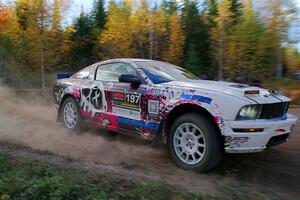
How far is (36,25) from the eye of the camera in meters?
20.8

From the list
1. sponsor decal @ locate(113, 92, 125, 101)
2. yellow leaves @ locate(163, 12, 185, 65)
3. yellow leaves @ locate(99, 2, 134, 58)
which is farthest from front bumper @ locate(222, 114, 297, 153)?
yellow leaves @ locate(163, 12, 185, 65)

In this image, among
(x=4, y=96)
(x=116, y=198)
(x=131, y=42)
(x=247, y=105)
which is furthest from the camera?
(x=131, y=42)

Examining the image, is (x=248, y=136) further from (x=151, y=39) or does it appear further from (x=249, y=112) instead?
(x=151, y=39)

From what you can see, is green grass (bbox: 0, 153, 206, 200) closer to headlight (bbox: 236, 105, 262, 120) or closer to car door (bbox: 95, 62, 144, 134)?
headlight (bbox: 236, 105, 262, 120)

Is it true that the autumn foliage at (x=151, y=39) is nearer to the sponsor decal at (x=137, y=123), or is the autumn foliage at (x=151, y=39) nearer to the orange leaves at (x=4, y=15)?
the orange leaves at (x=4, y=15)

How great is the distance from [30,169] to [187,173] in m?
2.11

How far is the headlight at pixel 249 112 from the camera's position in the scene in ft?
17.4

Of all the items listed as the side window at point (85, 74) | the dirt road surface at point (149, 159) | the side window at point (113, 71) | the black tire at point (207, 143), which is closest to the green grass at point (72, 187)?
the dirt road surface at point (149, 159)

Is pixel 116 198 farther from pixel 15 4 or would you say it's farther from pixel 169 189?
pixel 15 4

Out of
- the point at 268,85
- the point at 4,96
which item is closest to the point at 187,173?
the point at 4,96

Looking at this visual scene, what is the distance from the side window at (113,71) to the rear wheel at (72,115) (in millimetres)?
859

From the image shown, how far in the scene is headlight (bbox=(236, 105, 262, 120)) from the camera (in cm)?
531

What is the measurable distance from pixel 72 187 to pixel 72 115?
3584 millimetres

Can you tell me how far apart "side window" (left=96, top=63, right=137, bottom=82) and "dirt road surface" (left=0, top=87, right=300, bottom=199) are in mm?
1164
